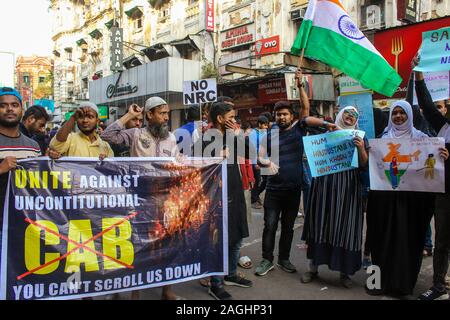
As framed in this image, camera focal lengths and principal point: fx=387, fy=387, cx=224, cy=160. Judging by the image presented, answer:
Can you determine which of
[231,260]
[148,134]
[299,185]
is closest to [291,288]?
[231,260]

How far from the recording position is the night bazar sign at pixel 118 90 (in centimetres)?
2146

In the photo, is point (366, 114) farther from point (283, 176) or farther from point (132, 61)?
point (132, 61)

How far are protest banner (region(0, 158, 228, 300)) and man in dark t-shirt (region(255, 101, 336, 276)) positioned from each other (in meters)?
0.85

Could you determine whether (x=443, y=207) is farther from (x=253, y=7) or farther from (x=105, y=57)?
(x=105, y=57)

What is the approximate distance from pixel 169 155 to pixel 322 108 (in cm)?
1186

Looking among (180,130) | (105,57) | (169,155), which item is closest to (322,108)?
(180,130)

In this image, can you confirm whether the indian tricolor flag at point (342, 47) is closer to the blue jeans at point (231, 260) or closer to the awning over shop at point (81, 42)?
the blue jeans at point (231, 260)

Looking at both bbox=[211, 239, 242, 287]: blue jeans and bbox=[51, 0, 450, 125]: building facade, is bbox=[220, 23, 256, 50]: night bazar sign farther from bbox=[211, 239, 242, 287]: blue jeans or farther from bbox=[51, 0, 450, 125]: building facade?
bbox=[211, 239, 242, 287]: blue jeans

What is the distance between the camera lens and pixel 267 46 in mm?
15672

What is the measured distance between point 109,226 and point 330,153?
7.35 feet

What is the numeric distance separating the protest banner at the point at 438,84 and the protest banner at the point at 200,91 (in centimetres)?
394

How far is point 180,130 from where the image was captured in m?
4.78

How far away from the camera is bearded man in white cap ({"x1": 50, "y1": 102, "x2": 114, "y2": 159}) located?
10.8 ft

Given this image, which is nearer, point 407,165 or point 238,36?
point 407,165
